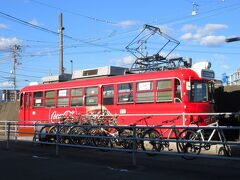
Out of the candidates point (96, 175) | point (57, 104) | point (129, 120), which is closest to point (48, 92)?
point (57, 104)

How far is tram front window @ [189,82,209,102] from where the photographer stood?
56.6 ft

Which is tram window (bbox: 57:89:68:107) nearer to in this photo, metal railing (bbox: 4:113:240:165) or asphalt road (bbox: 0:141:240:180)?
metal railing (bbox: 4:113:240:165)

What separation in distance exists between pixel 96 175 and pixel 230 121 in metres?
11.4

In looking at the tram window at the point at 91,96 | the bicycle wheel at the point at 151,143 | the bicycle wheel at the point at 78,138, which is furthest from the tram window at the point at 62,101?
the bicycle wheel at the point at 151,143

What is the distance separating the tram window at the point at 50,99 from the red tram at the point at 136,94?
0.05 metres

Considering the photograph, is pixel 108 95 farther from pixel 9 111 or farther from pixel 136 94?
pixel 9 111

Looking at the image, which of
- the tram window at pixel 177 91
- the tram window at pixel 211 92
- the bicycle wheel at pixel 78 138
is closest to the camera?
the bicycle wheel at pixel 78 138

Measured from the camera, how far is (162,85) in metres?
17.5

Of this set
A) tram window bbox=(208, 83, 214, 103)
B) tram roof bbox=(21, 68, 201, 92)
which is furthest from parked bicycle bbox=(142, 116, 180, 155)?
tram window bbox=(208, 83, 214, 103)

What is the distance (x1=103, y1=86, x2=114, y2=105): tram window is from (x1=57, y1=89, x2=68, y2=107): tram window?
2960 mm

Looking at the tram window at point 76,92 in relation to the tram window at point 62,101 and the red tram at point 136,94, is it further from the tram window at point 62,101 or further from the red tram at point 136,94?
the tram window at point 62,101

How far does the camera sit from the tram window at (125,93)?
61.4ft

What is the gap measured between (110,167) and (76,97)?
35.5 feet

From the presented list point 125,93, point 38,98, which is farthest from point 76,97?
point 38,98
